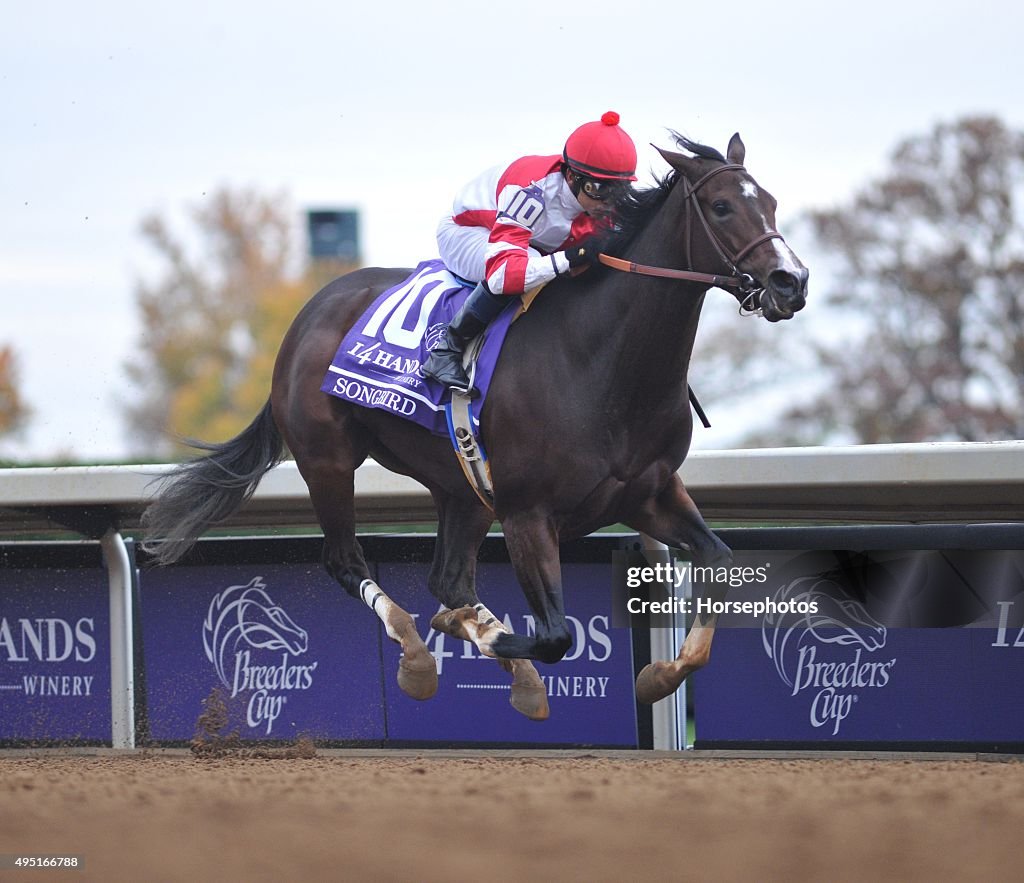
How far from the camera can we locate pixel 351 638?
6750mm

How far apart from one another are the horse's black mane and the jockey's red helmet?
75mm

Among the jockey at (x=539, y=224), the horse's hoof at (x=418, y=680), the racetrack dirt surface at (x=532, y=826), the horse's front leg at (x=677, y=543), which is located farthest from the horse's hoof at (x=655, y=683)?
the jockey at (x=539, y=224)

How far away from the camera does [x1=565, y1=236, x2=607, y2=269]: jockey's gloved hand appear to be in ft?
15.0

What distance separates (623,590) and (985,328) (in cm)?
1150

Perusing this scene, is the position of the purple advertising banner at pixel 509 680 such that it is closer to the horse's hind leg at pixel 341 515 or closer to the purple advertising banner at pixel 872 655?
the purple advertising banner at pixel 872 655

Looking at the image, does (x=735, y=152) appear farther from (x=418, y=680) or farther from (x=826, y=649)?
(x=826, y=649)

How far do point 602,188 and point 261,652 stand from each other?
3239 millimetres

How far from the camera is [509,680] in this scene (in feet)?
21.2

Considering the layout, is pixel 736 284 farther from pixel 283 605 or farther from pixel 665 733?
pixel 283 605

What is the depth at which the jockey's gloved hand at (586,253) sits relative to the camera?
456 centimetres

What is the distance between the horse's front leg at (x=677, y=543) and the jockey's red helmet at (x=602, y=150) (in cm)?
103

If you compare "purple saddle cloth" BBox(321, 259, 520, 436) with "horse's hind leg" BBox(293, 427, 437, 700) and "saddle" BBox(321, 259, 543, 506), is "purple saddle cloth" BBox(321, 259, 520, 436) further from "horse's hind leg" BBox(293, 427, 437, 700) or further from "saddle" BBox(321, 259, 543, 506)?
"horse's hind leg" BBox(293, 427, 437, 700)

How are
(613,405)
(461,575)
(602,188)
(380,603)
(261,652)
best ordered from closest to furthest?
(613,405)
(602,188)
(380,603)
(461,575)
(261,652)

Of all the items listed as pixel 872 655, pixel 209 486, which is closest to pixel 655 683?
pixel 872 655
